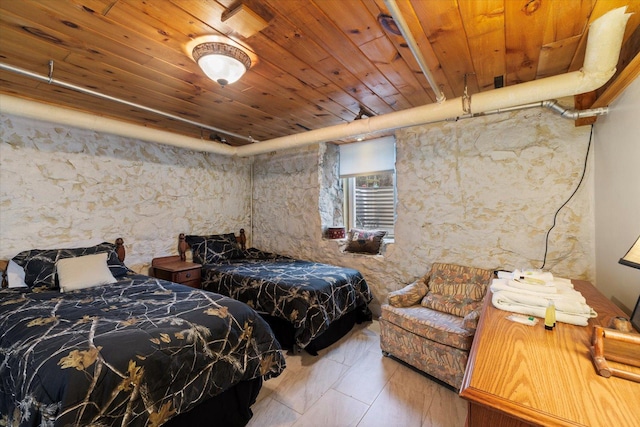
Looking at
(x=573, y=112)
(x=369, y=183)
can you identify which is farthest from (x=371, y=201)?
(x=573, y=112)

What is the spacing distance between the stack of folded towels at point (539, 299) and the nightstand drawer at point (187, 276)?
3040 millimetres

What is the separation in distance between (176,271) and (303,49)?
2672 millimetres

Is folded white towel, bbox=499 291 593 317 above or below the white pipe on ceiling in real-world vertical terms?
below

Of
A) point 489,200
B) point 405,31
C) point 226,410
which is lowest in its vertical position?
point 226,410

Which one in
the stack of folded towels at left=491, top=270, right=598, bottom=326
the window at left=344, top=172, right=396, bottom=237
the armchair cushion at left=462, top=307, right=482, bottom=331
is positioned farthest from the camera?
the window at left=344, top=172, right=396, bottom=237

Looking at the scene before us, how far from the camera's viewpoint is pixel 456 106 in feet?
6.91

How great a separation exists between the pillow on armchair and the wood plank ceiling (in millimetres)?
1572

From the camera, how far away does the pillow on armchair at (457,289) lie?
245cm

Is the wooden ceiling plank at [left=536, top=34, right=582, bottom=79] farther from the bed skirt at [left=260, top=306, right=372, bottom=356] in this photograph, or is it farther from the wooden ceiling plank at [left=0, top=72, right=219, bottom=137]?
the wooden ceiling plank at [left=0, top=72, right=219, bottom=137]

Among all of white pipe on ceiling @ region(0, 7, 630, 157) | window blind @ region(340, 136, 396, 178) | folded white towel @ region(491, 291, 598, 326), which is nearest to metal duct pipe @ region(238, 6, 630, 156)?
white pipe on ceiling @ region(0, 7, 630, 157)

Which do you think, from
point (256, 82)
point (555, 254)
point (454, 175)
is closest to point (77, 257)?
point (256, 82)

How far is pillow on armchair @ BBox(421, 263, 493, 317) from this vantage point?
96.6 inches

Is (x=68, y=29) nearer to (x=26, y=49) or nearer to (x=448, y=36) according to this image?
(x=26, y=49)

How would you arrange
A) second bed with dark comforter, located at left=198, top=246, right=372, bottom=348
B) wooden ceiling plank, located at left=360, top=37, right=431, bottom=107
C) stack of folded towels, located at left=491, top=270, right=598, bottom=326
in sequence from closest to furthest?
stack of folded towels, located at left=491, top=270, right=598, bottom=326, wooden ceiling plank, located at left=360, top=37, right=431, bottom=107, second bed with dark comforter, located at left=198, top=246, right=372, bottom=348
